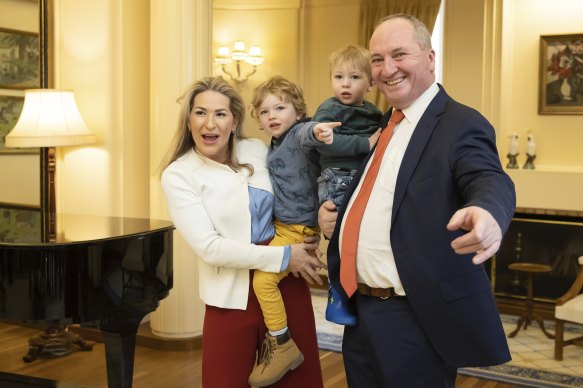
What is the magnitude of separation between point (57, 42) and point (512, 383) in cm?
433

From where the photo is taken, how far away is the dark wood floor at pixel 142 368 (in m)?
5.15

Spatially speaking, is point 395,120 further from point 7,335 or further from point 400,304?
point 7,335

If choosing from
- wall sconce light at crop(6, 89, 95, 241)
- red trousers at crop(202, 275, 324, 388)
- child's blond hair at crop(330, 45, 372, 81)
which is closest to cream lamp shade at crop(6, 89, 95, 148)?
wall sconce light at crop(6, 89, 95, 241)

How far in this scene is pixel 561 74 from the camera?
750 cm

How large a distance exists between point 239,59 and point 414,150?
6953mm

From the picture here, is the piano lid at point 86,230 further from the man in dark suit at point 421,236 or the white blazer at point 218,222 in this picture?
the man in dark suit at point 421,236

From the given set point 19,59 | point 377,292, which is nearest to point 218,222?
point 377,292

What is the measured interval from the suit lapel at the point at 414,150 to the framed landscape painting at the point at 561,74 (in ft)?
18.8

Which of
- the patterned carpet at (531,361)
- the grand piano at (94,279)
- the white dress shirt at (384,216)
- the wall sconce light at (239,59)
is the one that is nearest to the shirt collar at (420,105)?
the white dress shirt at (384,216)

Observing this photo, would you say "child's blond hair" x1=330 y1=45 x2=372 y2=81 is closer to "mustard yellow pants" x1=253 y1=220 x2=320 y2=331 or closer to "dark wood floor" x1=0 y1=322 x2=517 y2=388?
"mustard yellow pants" x1=253 y1=220 x2=320 y2=331

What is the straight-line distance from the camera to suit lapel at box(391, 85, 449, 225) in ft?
7.13

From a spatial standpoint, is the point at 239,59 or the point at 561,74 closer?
the point at 561,74

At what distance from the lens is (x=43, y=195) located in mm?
6320

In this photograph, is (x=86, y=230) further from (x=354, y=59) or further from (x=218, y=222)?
(x=354, y=59)
